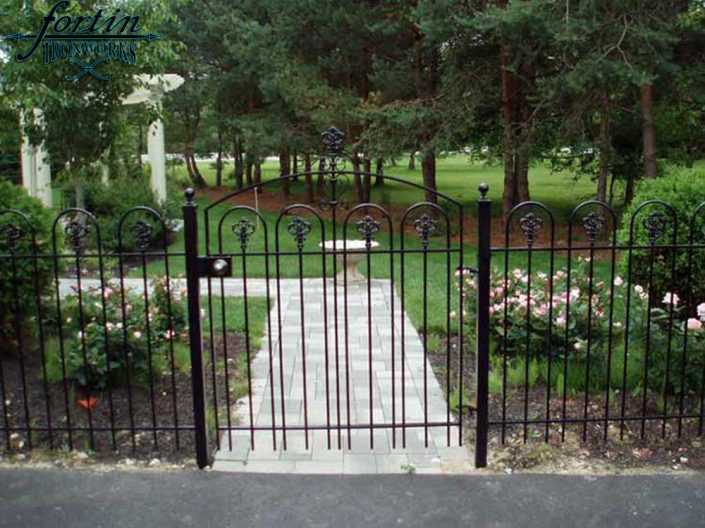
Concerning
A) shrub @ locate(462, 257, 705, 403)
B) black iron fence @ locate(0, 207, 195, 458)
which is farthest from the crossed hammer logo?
shrub @ locate(462, 257, 705, 403)

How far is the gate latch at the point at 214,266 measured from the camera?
3.88m

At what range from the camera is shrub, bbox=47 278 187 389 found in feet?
15.7

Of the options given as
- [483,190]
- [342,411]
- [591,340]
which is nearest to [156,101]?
[342,411]

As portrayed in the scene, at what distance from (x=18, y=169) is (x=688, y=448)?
18.9 metres

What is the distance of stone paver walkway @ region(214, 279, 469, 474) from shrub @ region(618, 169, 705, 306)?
2005 mm

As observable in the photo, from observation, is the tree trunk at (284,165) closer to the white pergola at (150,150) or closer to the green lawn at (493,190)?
the green lawn at (493,190)

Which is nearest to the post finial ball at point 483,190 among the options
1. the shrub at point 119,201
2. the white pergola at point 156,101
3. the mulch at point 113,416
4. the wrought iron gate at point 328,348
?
the wrought iron gate at point 328,348

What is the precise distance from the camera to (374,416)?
188 inches

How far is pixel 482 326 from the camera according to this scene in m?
3.95

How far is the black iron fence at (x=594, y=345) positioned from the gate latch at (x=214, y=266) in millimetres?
1390

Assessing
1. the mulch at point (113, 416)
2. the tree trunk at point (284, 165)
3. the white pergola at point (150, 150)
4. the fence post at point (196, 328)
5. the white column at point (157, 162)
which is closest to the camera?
the fence post at point (196, 328)

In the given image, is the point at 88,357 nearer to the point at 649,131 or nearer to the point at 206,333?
the point at 206,333

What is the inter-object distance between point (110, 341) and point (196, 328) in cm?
131

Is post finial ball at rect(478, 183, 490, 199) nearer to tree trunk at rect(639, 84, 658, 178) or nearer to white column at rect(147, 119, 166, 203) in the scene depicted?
tree trunk at rect(639, 84, 658, 178)
